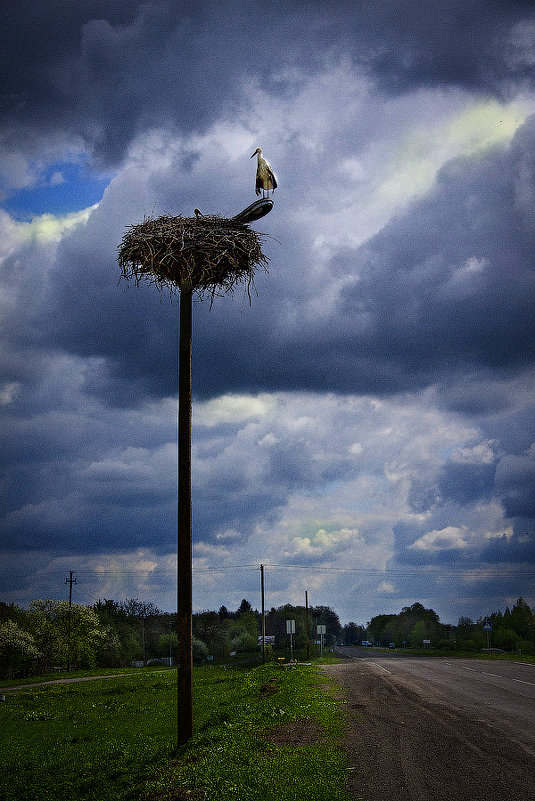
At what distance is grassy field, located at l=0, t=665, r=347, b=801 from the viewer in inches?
397

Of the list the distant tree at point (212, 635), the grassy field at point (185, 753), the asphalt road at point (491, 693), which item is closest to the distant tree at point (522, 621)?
the distant tree at point (212, 635)

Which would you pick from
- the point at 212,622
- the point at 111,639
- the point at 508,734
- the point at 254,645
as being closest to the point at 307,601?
the point at 111,639

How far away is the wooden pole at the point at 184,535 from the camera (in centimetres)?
1380

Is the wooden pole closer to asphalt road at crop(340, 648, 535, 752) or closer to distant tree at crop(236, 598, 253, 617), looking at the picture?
asphalt road at crop(340, 648, 535, 752)

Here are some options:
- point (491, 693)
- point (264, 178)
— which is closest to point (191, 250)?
point (264, 178)

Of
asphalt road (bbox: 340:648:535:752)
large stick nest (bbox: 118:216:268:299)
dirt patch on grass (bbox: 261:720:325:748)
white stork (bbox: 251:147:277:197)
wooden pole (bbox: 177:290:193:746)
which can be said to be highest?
white stork (bbox: 251:147:277:197)

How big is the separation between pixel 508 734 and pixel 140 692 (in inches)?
989

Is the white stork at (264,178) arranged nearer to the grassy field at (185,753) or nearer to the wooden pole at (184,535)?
the wooden pole at (184,535)

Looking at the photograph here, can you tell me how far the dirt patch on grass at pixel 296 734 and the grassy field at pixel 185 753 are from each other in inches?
0.8

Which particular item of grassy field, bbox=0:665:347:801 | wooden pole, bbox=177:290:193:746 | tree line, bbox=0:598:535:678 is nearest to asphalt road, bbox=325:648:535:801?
grassy field, bbox=0:665:347:801

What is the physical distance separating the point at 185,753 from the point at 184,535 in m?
4.09

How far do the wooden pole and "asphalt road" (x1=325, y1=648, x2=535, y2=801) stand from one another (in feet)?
10.9

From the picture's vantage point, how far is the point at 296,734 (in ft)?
46.3

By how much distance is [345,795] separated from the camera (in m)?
9.29
